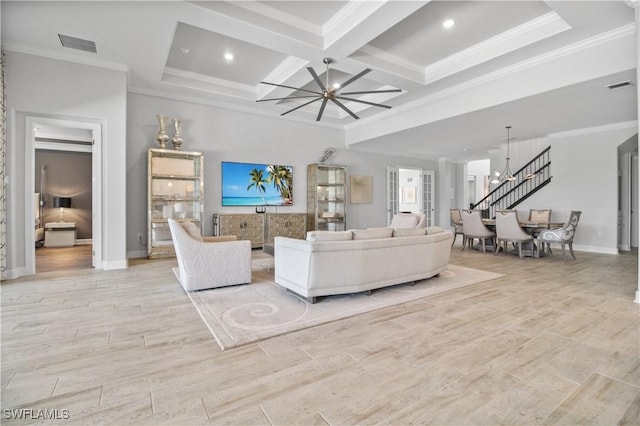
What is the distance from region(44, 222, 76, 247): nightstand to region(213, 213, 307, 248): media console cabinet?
419cm

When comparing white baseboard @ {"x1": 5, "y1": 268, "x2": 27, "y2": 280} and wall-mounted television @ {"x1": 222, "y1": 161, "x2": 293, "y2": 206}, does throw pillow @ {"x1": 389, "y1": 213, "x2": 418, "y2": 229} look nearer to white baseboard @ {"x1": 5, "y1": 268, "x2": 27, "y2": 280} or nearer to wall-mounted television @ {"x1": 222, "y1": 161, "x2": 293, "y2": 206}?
wall-mounted television @ {"x1": 222, "y1": 161, "x2": 293, "y2": 206}

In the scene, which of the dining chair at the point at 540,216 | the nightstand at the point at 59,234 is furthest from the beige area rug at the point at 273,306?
the nightstand at the point at 59,234

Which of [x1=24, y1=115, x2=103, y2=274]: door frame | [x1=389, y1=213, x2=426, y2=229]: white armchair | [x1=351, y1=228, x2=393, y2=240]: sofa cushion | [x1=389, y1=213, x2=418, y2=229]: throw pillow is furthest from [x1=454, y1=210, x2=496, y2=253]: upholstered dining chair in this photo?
[x1=24, y1=115, x2=103, y2=274]: door frame

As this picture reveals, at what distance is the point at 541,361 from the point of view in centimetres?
211

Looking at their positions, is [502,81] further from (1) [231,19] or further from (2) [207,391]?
(2) [207,391]

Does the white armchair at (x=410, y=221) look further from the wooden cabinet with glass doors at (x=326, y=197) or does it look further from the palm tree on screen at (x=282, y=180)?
the palm tree on screen at (x=282, y=180)

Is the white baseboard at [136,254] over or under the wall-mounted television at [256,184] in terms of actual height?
under

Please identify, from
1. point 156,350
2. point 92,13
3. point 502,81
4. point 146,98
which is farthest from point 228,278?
point 502,81

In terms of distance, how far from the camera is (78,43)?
14.1ft

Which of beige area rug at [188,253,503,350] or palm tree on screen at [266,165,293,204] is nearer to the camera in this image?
beige area rug at [188,253,503,350]

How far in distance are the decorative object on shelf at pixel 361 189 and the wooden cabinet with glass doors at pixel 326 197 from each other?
0.69 meters

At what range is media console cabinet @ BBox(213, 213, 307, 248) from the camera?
6441 millimetres

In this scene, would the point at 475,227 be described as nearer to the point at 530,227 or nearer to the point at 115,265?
the point at 530,227

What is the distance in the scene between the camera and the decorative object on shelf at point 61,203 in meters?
8.30
